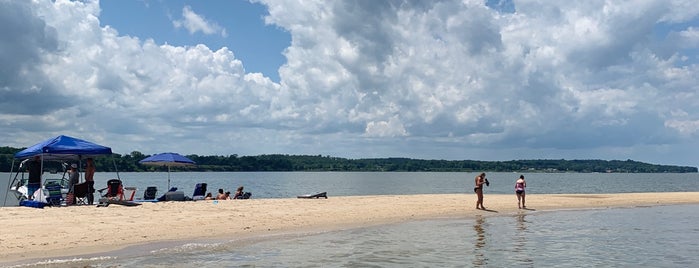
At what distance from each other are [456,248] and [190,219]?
1020cm

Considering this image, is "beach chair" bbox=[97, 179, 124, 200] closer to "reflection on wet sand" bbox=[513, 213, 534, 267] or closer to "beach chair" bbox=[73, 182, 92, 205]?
"beach chair" bbox=[73, 182, 92, 205]

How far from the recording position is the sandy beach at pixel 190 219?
16.0 metres

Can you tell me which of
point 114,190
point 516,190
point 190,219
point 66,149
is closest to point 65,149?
point 66,149

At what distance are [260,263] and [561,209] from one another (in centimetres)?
2333

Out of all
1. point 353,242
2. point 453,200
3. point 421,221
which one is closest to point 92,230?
point 353,242

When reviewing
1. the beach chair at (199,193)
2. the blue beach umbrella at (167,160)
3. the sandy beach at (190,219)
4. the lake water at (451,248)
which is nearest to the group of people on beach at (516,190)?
the sandy beach at (190,219)

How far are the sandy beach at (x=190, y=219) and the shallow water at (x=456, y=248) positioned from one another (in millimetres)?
1515

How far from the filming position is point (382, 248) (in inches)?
681

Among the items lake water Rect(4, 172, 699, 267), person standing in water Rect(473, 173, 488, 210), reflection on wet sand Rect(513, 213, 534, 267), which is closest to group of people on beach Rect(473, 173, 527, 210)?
person standing in water Rect(473, 173, 488, 210)

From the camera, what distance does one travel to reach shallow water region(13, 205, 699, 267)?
14773 mm

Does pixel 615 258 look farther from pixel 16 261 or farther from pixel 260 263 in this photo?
pixel 16 261

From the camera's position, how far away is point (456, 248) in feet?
56.9

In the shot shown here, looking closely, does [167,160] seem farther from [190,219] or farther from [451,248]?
[451,248]

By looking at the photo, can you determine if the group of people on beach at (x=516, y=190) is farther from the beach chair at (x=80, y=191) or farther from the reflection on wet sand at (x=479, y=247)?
the beach chair at (x=80, y=191)
